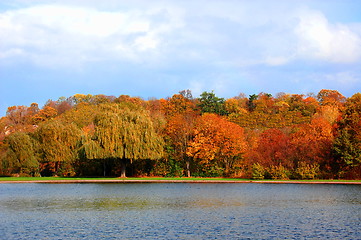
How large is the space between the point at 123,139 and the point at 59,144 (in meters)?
9.99

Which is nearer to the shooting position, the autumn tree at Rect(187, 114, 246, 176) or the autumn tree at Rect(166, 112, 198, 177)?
the autumn tree at Rect(187, 114, 246, 176)

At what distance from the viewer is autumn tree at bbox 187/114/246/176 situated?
5462cm

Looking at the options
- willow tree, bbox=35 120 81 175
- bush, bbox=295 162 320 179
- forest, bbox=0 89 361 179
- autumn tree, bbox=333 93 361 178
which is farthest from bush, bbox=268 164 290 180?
willow tree, bbox=35 120 81 175

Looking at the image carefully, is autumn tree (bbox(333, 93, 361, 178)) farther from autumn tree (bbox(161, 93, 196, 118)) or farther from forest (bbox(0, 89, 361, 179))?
autumn tree (bbox(161, 93, 196, 118))

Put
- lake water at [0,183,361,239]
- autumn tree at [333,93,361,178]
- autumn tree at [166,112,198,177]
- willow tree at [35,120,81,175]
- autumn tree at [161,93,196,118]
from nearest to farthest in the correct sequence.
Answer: lake water at [0,183,361,239], autumn tree at [333,93,361,178], autumn tree at [166,112,198,177], willow tree at [35,120,81,175], autumn tree at [161,93,196,118]

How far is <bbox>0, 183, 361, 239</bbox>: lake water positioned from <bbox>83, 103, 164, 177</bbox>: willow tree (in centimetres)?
1585

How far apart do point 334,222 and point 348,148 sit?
88.2 feet

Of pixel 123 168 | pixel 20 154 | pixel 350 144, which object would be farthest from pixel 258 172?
pixel 20 154

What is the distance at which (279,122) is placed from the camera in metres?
82.9

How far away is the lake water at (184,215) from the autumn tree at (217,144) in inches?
671

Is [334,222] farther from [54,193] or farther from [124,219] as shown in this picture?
[54,193]

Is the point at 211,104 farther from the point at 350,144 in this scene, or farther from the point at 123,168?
the point at 350,144

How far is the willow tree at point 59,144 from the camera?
191 ft

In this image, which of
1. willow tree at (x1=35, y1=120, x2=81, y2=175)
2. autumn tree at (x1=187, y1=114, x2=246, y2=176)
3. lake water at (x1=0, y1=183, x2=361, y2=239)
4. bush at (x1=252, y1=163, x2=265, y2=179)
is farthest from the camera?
willow tree at (x1=35, y1=120, x2=81, y2=175)
